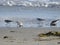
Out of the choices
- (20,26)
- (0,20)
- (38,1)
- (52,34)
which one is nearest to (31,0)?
(38,1)

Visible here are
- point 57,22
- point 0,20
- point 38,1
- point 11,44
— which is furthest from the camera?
point 38,1

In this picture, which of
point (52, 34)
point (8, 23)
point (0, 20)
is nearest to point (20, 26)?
point (8, 23)

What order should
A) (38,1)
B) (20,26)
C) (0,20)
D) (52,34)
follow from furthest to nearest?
(38,1)
(0,20)
(20,26)
(52,34)

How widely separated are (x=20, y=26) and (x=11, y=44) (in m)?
5.39

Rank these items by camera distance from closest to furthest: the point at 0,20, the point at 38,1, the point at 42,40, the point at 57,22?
the point at 42,40 → the point at 57,22 → the point at 0,20 → the point at 38,1

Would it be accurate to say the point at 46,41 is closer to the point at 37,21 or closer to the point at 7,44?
the point at 7,44

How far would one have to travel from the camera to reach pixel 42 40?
880 centimetres

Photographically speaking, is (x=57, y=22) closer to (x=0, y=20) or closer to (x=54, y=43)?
(x=0, y=20)

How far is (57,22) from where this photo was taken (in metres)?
14.5

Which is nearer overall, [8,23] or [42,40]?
[42,40]

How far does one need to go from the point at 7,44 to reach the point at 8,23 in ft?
20.6

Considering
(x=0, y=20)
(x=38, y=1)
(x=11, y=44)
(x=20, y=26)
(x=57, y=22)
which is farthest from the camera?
(x=38, y=1)

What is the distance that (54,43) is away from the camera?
824 centimetres

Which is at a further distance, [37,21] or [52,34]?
[37,21]
